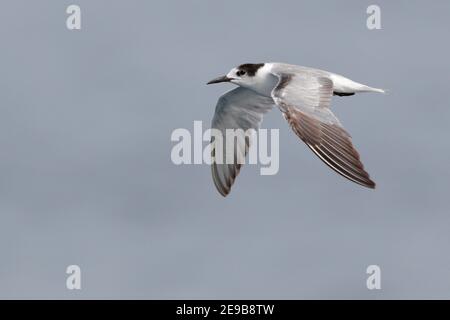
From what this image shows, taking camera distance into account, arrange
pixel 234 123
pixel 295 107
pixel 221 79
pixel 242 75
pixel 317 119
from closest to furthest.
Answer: pixel 317 119, pixel 295 107, pixel 242 75, pixel 221 79, pixel 234 123

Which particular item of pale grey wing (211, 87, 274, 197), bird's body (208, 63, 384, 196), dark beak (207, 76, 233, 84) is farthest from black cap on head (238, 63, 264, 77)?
pale grey wing (211, 87, 274, 197)

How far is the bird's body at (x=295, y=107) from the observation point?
28.8 metres

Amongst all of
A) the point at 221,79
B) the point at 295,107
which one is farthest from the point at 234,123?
the point at 295,107

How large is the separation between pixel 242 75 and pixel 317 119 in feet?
22.7

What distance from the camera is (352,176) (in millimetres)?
27500

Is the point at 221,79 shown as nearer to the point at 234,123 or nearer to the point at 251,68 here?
the point at 251,68

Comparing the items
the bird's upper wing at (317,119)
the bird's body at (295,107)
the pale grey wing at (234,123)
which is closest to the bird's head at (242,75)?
the bird's body at (295,107)

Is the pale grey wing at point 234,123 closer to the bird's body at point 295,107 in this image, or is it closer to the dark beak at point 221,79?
the bird's body at point 295,107

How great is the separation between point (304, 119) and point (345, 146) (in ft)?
5.96

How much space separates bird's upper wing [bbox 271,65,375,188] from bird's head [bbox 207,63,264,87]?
1856mm

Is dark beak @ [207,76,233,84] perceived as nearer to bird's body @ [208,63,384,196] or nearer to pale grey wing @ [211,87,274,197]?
bird's body @ [208,63,384,196]

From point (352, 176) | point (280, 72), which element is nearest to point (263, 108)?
point (280, 72)

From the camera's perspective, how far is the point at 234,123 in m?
38.7

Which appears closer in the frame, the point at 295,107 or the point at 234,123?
the point at 295,107
